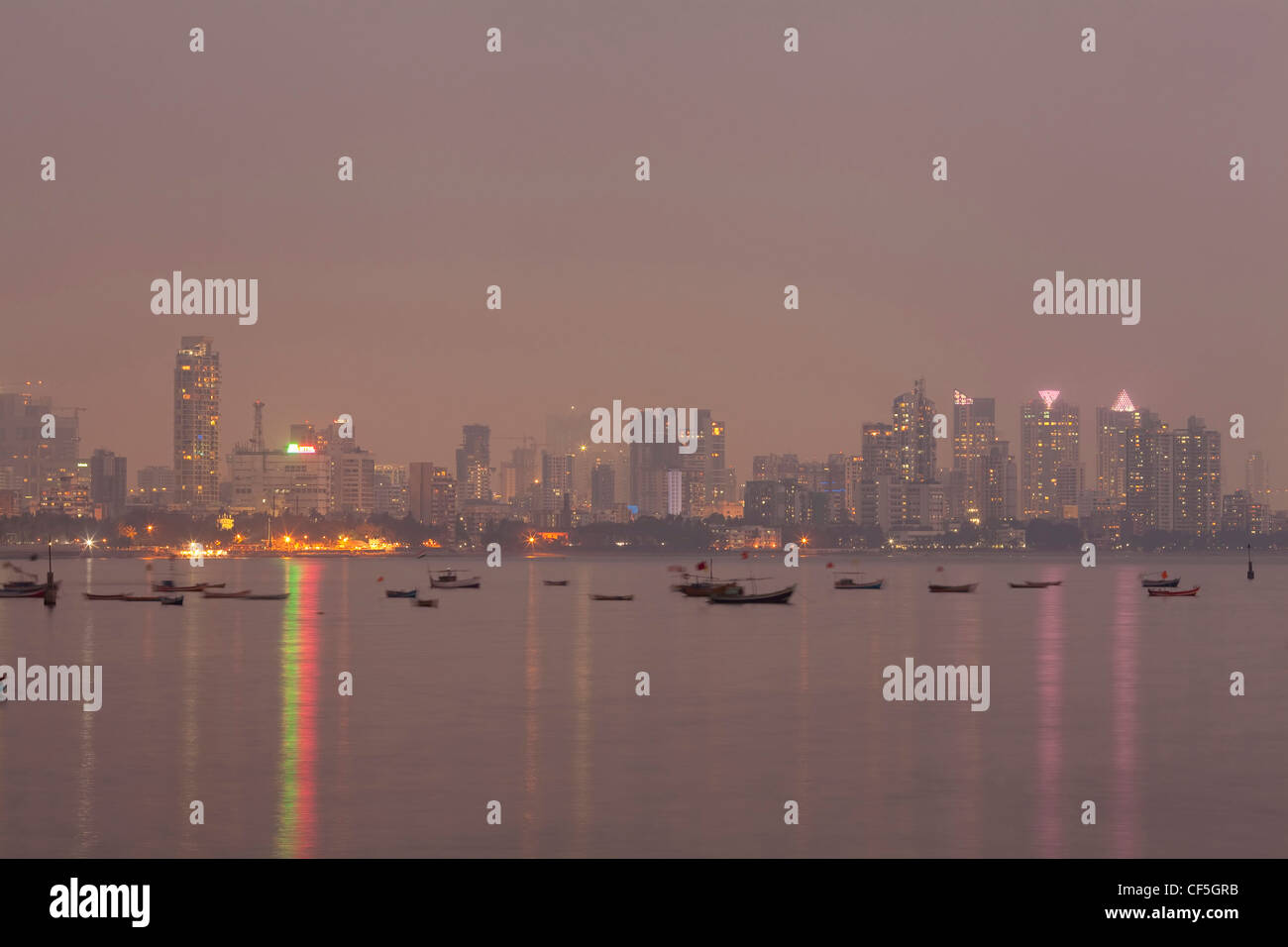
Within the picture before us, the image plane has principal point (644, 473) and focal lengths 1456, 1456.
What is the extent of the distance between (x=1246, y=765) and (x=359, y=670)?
49.4 metres

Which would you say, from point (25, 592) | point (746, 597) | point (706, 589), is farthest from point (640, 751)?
point (25, 592)

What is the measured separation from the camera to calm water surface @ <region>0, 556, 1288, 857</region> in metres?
36.5

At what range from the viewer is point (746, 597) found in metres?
154

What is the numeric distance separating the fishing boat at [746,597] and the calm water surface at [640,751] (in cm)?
4250

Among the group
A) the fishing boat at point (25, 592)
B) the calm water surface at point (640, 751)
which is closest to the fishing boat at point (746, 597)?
the calm water surface at point (640, 751)

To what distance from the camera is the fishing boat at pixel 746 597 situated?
150 m

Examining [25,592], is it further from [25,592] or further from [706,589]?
[706,589]

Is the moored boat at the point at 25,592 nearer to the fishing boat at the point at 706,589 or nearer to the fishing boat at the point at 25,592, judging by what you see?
the fishing boat at the point at 25,592

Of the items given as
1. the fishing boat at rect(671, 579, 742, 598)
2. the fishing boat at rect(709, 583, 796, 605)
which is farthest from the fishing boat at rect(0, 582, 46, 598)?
the fishing boat at rect(709, 583, 796, 605)

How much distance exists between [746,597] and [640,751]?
10376 centimetres

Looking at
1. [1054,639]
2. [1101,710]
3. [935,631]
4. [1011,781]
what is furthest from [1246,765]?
[935,631]

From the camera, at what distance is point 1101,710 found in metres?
64.8

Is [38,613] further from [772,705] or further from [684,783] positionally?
[684,783]
